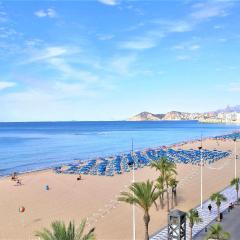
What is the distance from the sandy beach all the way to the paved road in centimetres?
335

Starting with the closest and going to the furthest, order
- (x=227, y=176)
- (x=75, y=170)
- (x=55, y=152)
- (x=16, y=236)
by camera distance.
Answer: (x=16, y=236), (x=227, y=176), (x=75, y=170), (x=55, y=152)

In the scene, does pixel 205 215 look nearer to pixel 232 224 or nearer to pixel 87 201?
pixel 232 224

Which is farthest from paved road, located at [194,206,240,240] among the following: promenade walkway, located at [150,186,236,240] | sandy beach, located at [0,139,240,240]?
sandy beach, located at [0,139,240,240]

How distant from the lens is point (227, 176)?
1844 inches

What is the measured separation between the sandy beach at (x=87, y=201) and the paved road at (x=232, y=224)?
335cm

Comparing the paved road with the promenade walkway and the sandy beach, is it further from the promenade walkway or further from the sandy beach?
the sandy beach

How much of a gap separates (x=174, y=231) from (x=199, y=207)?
18.0 meters

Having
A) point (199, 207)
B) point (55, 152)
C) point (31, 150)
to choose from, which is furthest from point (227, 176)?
point (31, 150)

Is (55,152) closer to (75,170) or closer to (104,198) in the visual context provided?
(75,170)

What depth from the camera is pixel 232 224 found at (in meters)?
25.6

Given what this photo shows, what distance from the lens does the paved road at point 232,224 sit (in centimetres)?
2322

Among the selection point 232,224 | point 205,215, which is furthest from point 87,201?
point 232,224

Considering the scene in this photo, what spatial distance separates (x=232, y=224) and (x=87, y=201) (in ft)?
44.0

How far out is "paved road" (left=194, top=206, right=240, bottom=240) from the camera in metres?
23.2
